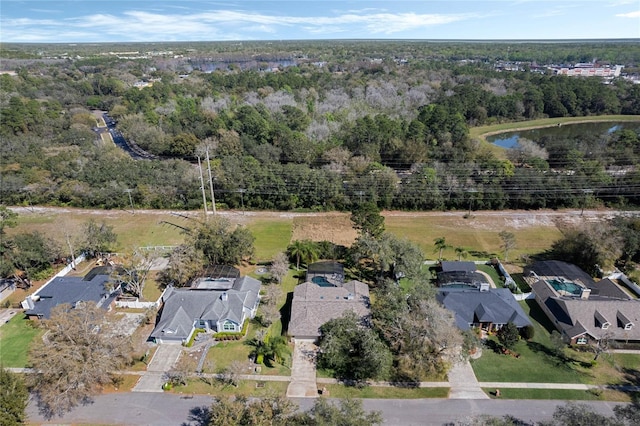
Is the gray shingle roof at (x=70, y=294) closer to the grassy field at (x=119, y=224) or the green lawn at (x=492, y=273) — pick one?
the grassy field at (x=119, y=224)

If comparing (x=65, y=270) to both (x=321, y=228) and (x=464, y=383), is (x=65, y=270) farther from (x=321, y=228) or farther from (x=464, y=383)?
(x=464, y=383)

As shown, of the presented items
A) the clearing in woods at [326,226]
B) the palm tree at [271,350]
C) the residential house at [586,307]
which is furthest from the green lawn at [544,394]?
the clearing in woods at [326,226]

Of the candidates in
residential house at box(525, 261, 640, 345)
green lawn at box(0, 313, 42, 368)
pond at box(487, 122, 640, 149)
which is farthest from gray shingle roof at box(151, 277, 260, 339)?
pond at box(487, 122, 640, 149)

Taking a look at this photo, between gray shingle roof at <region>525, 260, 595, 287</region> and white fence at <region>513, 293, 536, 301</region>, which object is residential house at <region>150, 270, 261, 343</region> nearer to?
white fence at <region>513, 293, 536, 301</region>

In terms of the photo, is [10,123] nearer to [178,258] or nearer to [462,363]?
[178,258]

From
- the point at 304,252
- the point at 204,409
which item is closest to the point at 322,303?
the point at 304,252
